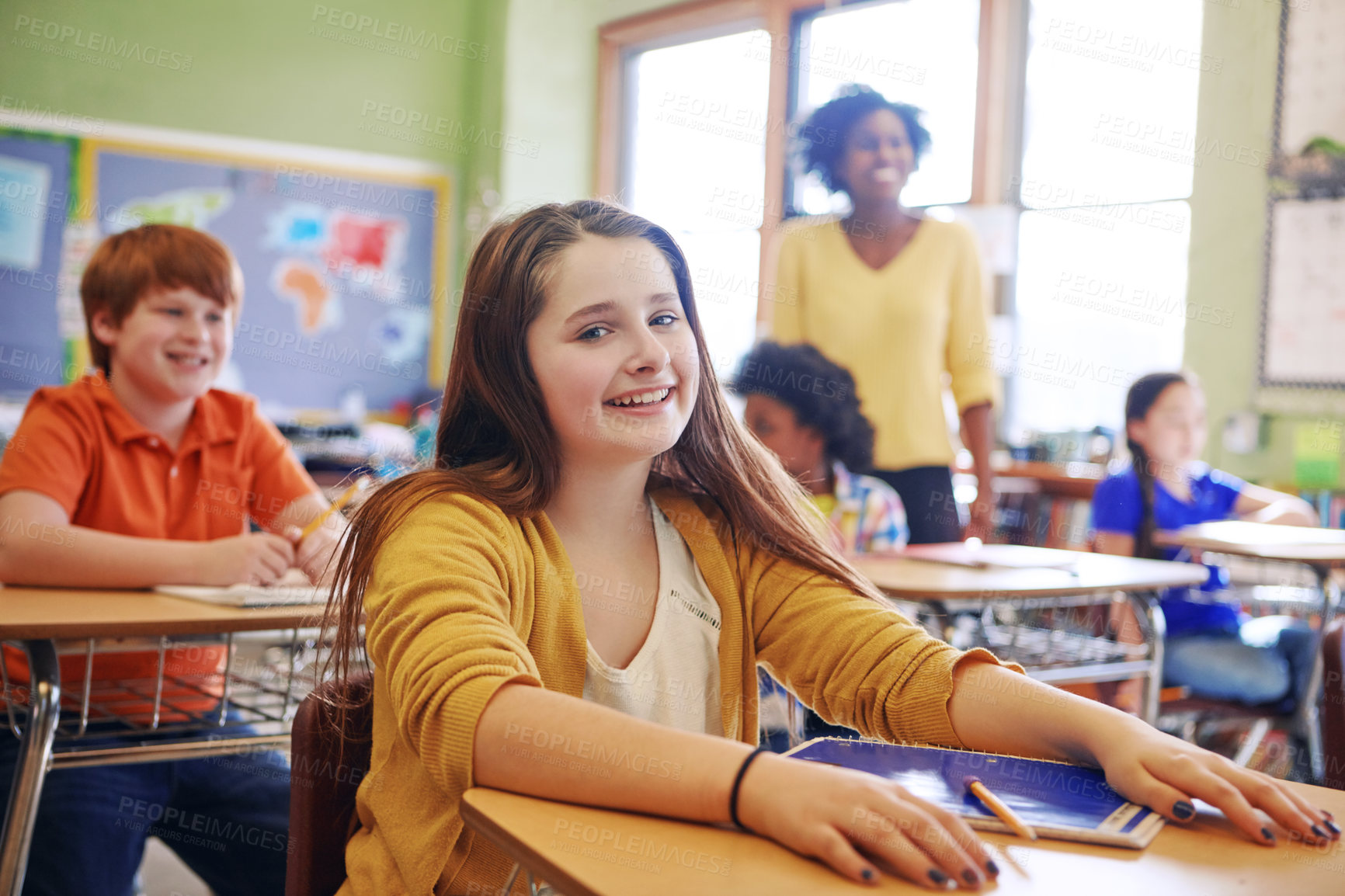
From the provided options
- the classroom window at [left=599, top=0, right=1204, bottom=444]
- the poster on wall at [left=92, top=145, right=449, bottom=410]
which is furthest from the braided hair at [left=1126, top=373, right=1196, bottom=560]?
the poster on wall at [left=92, top=145, right=449, bottom=410]

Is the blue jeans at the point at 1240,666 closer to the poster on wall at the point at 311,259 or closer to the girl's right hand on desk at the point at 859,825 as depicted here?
the girl's right hand on desk at the point at 859,825

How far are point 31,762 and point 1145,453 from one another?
287cm

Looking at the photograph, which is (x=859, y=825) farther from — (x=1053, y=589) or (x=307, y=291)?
(x=307, y=291)

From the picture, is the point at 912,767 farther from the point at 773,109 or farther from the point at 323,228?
the point at 323,228

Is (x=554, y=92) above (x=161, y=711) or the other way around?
above

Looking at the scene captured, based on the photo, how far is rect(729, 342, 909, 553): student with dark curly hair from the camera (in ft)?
8.40

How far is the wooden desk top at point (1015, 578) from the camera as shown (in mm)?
2020

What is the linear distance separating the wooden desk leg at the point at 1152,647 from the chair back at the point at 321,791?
1820mm

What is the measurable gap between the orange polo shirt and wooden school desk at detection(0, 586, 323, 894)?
0.25 m

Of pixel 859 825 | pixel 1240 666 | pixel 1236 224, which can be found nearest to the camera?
pixel 859 825

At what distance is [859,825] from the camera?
695 millimetres

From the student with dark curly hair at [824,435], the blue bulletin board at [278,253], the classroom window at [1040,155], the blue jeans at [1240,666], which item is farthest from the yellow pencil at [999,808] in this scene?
the blue bulletin board at [278,253]

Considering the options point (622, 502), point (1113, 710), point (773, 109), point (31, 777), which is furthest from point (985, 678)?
point (773, 109)

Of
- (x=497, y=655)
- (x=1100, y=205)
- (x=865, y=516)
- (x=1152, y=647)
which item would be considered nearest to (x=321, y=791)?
(x=497, y=655)
